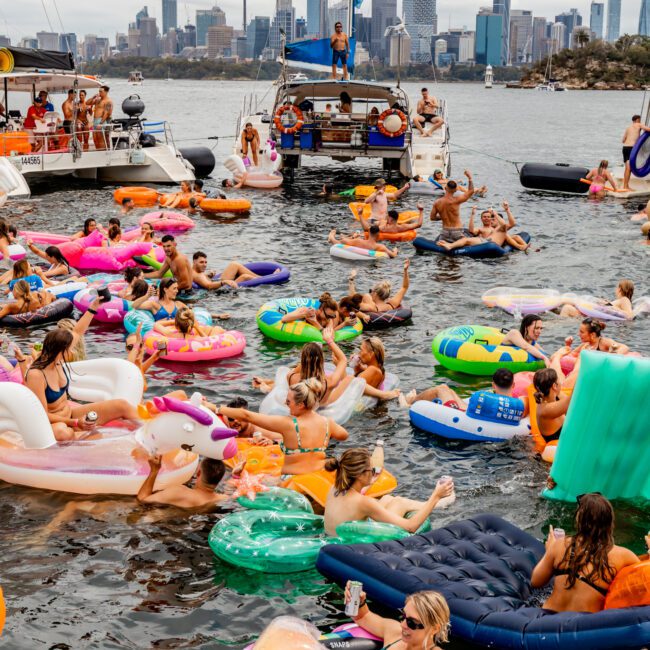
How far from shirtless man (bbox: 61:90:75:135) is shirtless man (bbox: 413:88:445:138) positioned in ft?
36.1

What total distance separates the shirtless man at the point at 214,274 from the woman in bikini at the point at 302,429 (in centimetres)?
725

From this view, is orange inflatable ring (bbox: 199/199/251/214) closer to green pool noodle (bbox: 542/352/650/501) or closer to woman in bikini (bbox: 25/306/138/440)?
woman in bikini (bbox: 25/306/138/440)

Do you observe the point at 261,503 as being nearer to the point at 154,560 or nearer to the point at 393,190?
the point at 154,560

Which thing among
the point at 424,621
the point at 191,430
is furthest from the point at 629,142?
the point at 424,621

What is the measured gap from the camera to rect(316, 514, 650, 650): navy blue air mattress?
5633 mm

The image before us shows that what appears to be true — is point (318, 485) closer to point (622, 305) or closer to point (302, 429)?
point (302, 429)

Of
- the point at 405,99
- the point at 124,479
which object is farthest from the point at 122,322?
the point at 405,99

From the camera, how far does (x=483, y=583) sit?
6516 millimetres

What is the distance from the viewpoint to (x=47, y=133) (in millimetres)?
25906

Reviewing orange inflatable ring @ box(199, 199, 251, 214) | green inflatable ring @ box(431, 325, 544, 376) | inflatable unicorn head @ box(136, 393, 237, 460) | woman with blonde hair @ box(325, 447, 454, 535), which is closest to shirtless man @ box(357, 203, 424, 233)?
orange inflatable ring @ box(199, 199, 251, 214)

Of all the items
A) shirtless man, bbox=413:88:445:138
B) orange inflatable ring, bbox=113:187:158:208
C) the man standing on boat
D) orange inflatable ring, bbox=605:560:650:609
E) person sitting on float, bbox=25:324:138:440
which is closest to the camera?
orange inflatable ring, bbox=605:560:650:609

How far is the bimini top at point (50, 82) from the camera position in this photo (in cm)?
2594

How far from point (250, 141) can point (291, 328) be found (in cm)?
1639

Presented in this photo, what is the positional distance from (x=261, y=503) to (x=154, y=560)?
1.00 m
